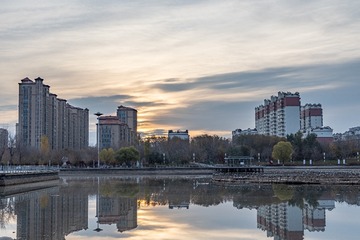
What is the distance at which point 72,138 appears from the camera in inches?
4134

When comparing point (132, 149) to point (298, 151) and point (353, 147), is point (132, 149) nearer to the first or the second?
point (298, 151)

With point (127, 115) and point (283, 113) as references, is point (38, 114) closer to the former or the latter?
point (283, 113)

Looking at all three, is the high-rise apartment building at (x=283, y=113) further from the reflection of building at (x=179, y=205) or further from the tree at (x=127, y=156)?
the reflection of building at (x=179, y=205)

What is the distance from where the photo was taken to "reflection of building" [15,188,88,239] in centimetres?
Result: 1484

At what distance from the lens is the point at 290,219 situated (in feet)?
57.5

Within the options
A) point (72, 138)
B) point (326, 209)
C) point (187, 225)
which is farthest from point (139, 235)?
point (72, 138)

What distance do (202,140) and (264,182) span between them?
58.3 meters

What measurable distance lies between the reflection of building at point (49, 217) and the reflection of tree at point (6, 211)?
0.23 m

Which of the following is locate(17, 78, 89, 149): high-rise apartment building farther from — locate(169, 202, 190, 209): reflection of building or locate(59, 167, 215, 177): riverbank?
locate(169, 202, 190, 209): reflection of building

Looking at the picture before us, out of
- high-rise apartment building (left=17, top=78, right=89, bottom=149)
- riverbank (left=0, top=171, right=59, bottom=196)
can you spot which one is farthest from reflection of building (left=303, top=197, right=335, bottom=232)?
high-rise apartment building (left=17, top=78, right=89, bottom=149)

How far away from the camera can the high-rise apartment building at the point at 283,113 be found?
109m

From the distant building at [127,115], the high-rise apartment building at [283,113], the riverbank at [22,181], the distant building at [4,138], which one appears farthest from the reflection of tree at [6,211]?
the distant building at [127,115]

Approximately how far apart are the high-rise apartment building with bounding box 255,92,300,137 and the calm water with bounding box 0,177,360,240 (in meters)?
84.3

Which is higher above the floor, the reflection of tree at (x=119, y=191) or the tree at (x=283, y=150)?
the tree at (x=283, y=150)
